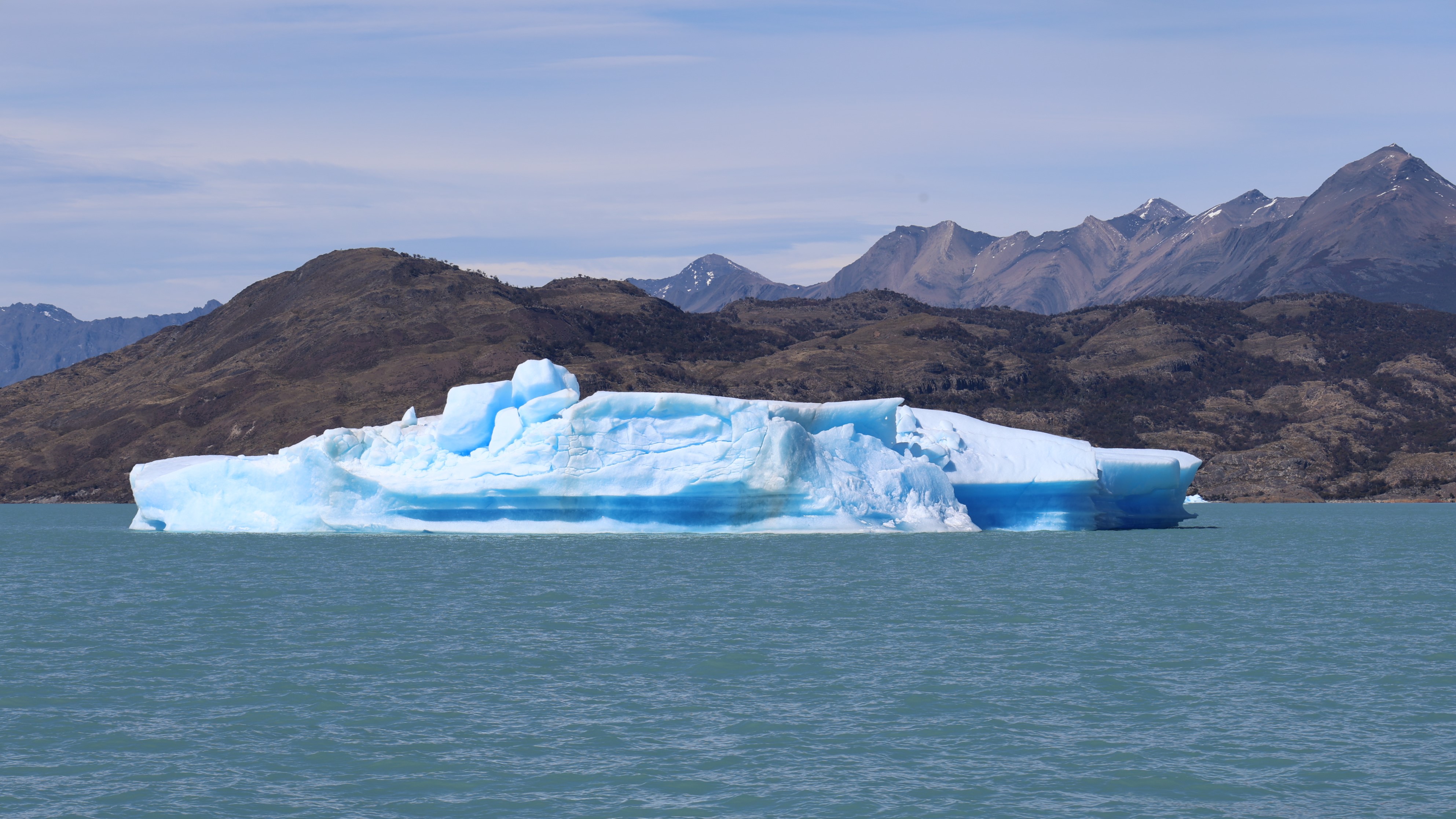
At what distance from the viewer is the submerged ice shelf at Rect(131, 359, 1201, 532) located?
48438 mm

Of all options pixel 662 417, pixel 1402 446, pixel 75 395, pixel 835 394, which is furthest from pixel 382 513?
pixel 75 395

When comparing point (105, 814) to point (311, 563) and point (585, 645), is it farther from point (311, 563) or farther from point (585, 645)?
point (311, 563)

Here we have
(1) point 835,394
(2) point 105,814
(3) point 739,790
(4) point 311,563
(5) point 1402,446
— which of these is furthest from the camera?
(1) point 835,394

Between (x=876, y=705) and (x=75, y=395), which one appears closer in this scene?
(x=876, y=705)

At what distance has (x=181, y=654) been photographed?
24.8 metres

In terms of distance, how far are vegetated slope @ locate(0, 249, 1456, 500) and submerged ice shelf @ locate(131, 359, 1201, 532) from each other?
287 ft

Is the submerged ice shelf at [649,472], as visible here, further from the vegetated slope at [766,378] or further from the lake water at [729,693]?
the vegetated slope at [766,378]

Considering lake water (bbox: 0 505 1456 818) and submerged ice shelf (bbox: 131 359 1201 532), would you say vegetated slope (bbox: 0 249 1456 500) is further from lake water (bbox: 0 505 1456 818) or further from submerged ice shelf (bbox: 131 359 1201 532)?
lake water (bbox: 0 505 1456 818)

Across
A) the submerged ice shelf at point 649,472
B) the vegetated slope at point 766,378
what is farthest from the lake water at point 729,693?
the vegetated slope at point 766,378

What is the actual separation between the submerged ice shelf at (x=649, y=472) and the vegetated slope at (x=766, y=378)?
87.4 m

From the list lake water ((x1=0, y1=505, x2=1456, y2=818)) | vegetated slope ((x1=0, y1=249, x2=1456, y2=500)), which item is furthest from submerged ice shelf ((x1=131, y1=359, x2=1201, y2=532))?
vegetated slope ((x1=0, y1=249, x2=1456, y2=500))

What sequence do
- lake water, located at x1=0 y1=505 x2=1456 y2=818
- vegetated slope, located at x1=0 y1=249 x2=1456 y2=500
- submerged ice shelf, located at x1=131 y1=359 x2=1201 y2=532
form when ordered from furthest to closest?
vegetated slope, located at x1=0 y1=249 x2=1456 y2=500 → submerged ice shelf, located at x1=131 y1=359 x2=1201 y2=532 → lake water, located at x1=0 y1=505 x2=1456 y2=818

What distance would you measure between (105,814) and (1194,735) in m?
14.1

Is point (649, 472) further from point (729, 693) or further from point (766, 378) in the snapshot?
point (766, 378)
